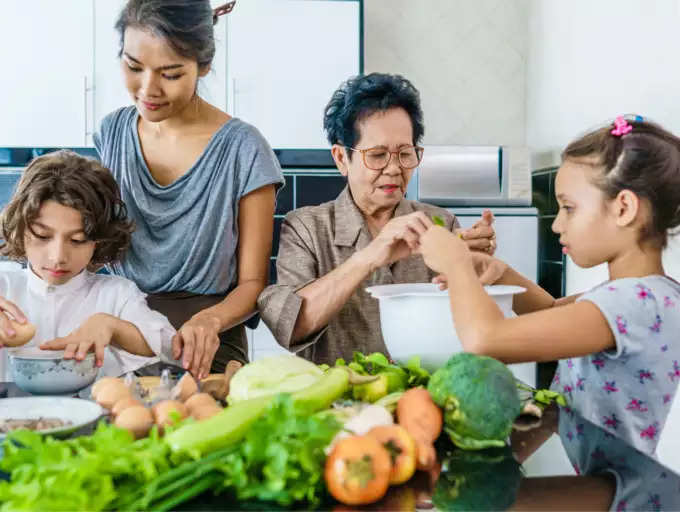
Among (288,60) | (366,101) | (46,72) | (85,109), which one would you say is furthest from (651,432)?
(46,72)

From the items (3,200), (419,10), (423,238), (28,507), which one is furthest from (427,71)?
(28,507)

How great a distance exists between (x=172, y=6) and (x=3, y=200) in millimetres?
2105

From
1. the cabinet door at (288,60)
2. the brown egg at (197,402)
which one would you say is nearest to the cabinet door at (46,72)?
the cabinet door at (288,60)

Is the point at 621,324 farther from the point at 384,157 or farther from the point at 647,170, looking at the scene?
the point at 384,157

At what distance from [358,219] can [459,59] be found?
99.2 inches

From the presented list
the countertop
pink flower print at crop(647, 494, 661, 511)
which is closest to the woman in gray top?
the countertop

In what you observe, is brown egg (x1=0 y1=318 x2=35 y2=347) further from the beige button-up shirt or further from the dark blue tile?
the dark blue tile

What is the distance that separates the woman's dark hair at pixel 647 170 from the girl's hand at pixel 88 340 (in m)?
0.92

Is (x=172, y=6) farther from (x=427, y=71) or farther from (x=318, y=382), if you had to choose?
(x=427, y=71)

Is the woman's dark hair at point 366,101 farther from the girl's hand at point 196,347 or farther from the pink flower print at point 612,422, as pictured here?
the pink flower print at point 612,422

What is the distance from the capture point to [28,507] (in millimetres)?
580

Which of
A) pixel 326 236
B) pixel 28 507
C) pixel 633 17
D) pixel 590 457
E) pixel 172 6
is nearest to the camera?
pixel 28 507

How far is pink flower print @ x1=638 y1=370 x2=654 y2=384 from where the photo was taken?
120 cm

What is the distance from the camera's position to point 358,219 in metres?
1.70
